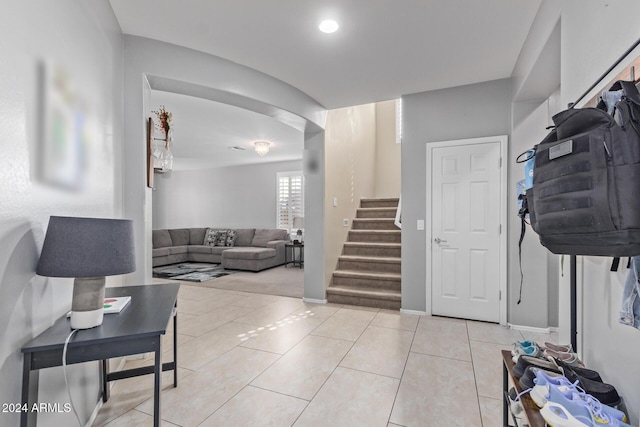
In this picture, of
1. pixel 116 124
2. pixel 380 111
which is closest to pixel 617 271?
pixel 116 124

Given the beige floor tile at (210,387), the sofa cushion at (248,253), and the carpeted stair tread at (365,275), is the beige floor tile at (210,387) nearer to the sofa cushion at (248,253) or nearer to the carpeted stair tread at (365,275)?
the carpeted stair tread at (365,275)

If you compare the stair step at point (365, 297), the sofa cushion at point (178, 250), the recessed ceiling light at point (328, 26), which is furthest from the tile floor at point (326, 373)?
the sofa cushion at point (178, 250)

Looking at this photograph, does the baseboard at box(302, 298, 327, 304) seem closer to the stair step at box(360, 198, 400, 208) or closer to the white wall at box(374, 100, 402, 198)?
the stair step at box(360, 198, 400, 208)

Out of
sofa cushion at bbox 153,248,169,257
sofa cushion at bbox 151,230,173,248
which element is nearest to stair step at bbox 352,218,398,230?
sofa cushion at bbox 153,248,169,257

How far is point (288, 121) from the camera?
3809mm

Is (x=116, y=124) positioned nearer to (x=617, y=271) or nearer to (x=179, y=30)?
(x=179, y=30)

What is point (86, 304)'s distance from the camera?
1.31 m

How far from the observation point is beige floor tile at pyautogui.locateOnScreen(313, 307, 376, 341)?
10.0ft

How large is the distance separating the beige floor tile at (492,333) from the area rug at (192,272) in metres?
4.64

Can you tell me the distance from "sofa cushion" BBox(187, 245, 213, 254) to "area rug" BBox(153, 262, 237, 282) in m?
0.34

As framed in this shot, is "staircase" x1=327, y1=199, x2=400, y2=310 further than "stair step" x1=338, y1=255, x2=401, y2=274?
No

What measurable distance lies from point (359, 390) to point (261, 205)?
6.81m

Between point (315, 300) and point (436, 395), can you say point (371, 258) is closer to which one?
point (315, 300)

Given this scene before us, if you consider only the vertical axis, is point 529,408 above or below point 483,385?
above
